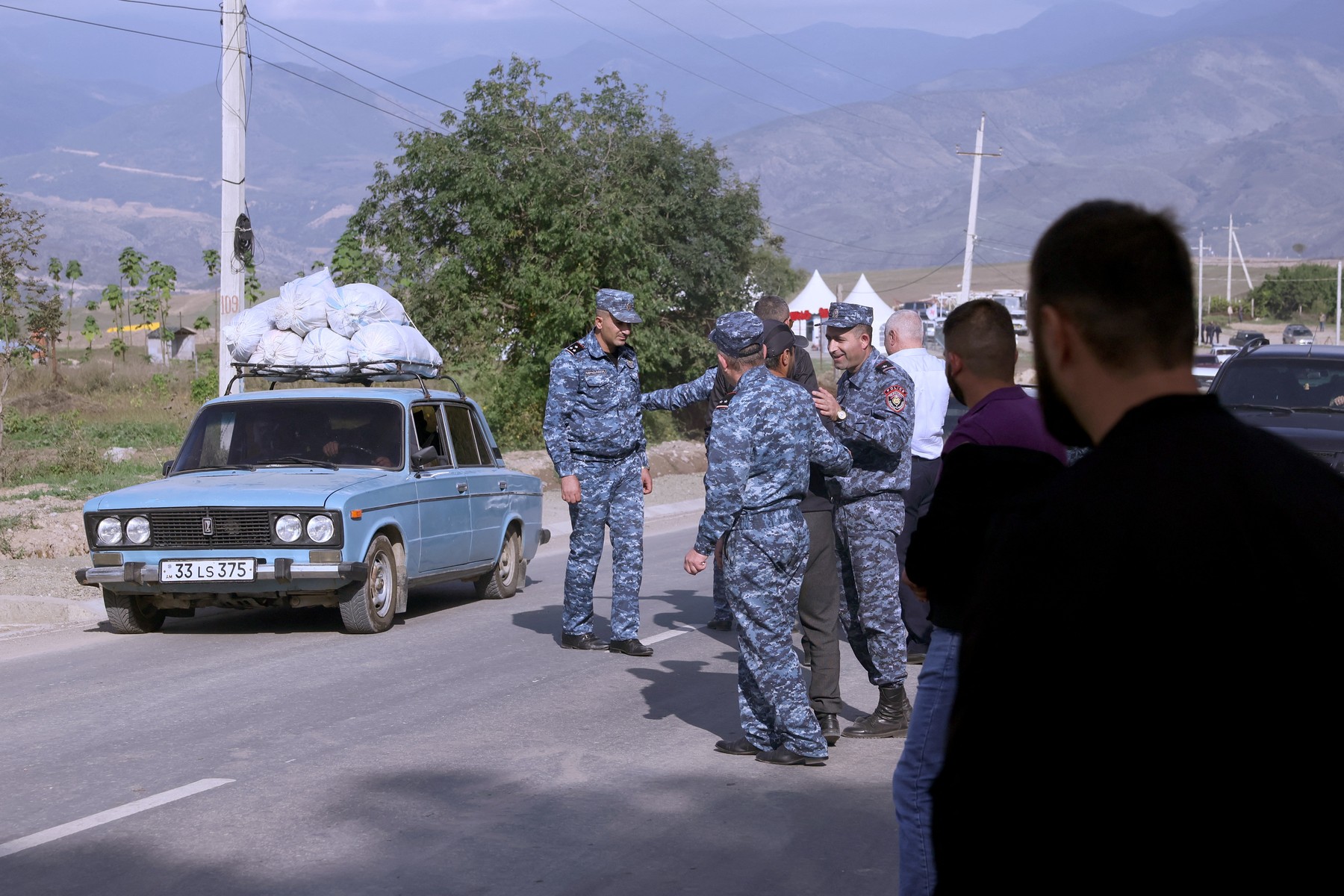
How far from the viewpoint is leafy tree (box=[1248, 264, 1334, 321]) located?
12012 cm

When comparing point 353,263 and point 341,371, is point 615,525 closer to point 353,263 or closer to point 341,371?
point 341,371

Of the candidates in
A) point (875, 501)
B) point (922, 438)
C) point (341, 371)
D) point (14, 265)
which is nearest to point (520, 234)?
point (14, 265)

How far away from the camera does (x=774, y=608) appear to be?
21.0 ft

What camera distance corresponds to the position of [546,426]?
9.41 m

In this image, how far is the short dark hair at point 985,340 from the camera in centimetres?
438

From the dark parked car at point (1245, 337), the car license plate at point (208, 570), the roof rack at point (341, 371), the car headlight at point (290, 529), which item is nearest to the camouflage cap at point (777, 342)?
the car headlight at point (290, 529)

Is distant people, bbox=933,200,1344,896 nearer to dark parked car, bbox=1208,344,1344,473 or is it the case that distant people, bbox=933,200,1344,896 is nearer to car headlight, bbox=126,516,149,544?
car headlight, bbox=126,516,149,544

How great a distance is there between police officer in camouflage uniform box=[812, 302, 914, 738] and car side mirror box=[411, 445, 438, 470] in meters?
4.04

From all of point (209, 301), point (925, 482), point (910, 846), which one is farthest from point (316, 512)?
point (209, 301)

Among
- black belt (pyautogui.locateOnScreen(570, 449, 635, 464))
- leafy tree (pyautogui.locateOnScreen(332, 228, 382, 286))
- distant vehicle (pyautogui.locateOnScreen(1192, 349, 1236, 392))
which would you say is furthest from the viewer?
leafy tree (pyautogui.locateOnScreen(332, 228, 382, 286))

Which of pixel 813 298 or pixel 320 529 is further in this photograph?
pixel 813 298

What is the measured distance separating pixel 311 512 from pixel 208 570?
797 millimetres

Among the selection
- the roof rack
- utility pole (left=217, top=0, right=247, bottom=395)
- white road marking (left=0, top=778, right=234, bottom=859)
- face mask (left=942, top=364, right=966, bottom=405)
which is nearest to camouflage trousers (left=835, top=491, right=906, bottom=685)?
face mask (left=942, top=364, right=966, bottom=405)

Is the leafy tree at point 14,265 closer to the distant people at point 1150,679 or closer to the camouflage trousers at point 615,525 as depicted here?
the camouflage trousers at point 615,525
